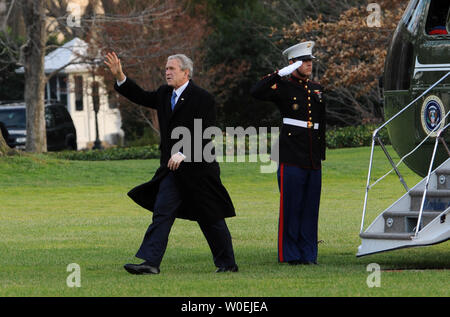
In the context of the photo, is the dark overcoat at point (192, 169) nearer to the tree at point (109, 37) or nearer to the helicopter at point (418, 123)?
the helicopter at point (418, 123)

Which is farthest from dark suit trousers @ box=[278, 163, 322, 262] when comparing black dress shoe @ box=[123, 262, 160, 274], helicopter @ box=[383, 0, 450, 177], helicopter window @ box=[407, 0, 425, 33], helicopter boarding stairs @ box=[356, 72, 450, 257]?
helicopter window @ box=[407, 0, 425, 33]

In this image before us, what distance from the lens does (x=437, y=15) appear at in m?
11.0

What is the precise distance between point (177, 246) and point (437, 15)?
3974 mm

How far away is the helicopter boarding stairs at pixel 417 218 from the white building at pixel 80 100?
32.2 m

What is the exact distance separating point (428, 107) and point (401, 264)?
1.62 m

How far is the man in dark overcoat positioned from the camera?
30.8 ft

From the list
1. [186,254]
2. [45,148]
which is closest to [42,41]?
[45,148]

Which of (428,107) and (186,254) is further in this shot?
(186,254)

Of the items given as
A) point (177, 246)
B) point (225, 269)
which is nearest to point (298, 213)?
point (225, 269)

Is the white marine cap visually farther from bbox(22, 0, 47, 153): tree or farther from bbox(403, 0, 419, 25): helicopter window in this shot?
bbox(22, 0, 47, 153): tree

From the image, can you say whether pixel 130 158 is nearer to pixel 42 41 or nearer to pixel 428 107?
pixel 42 41

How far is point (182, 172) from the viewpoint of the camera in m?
9.45

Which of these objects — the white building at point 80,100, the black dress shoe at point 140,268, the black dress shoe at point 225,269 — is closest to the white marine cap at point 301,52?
the black dress shoe at point 225,269

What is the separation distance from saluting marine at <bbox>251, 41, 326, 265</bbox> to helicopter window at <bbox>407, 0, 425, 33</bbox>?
56.0 inches
